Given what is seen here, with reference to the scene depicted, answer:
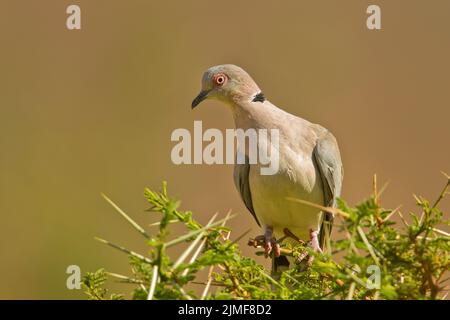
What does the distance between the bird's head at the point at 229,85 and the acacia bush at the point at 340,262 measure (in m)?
2.62

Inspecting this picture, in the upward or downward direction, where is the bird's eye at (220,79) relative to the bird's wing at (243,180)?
upward

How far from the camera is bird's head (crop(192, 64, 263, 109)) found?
4359mm

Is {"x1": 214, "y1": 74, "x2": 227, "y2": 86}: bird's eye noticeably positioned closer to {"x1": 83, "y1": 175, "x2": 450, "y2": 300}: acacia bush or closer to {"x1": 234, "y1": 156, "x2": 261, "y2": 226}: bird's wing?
{"x1": 234, "y1": 156, "x2": 261, "y2": 226}: bird's wing

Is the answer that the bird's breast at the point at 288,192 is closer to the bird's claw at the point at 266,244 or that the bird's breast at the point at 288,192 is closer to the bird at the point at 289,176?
the bird at the point at 289,176

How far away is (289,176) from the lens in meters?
3.89

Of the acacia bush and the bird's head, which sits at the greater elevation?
the bird's head

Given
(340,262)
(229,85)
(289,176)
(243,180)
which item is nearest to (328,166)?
(289,176)

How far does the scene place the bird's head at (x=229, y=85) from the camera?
4.36 m

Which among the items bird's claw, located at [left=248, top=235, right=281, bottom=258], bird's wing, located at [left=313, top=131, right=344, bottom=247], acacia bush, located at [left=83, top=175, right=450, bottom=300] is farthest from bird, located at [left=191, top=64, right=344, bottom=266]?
acacia bush, located at [left=83, top=175, right=450, bottom=300]

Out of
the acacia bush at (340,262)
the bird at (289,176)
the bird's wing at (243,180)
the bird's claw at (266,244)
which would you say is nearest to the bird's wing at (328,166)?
the bird at (289,176)

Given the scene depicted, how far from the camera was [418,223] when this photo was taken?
159 centimetres

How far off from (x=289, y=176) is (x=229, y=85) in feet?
2.67

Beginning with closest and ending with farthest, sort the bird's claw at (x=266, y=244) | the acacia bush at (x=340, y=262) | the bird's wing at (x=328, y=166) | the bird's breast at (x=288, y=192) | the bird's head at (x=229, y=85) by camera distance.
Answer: the acacia bush at (x=340, y=262)
the bird's claw at (x=266, y=244)
the bird's breast at (x=288, y=192)
the bird's wing at (x=328, y=166)
the bird's head at (x=229, y=85)

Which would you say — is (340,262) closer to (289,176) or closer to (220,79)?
(289,176)
